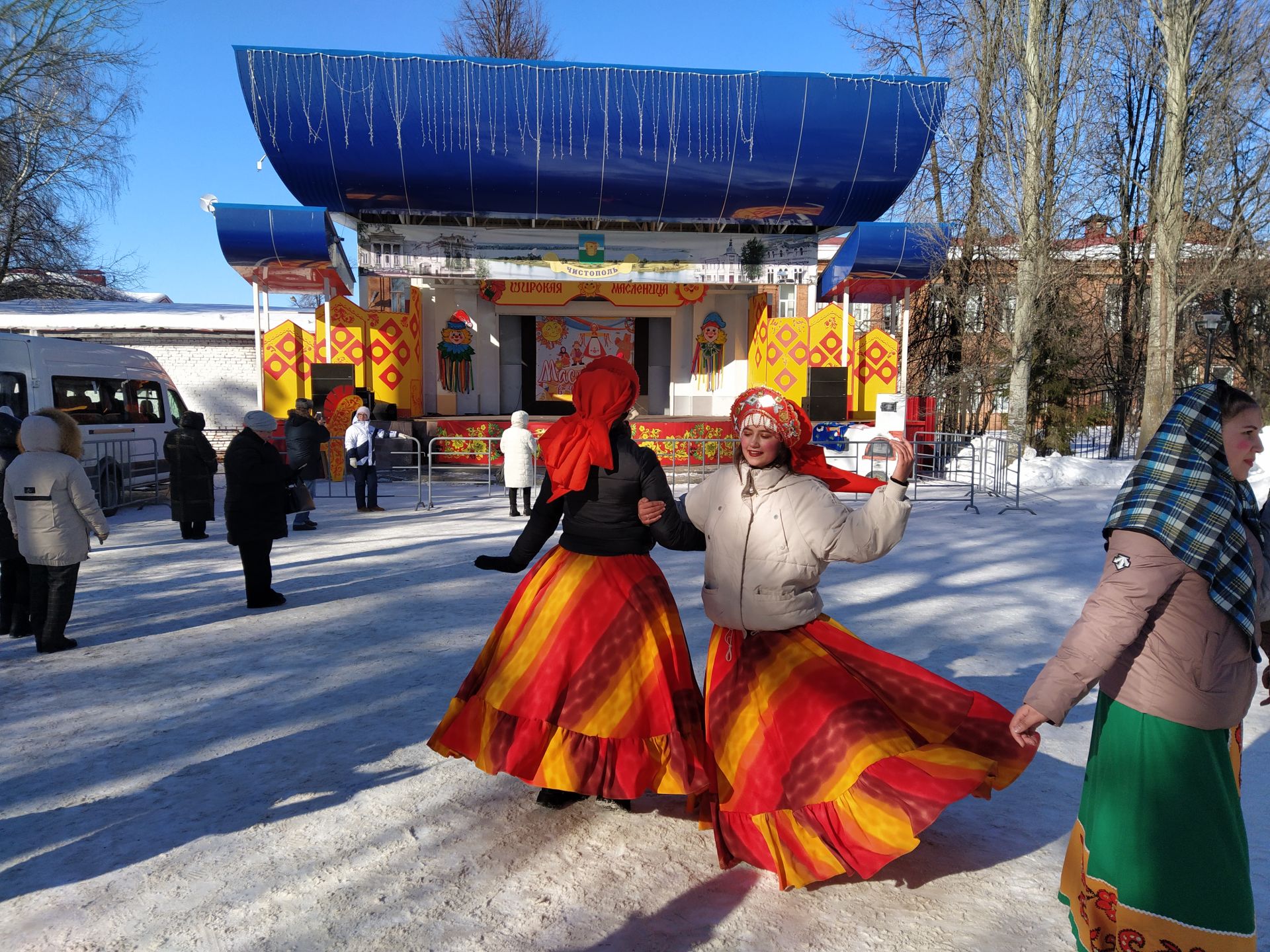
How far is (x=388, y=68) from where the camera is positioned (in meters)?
14.6

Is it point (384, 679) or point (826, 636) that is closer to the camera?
point (826, 636)

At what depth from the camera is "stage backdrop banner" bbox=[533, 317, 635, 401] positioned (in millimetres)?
21719

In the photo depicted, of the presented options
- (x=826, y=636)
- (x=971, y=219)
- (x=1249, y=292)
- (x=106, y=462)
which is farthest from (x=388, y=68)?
(x=1249, y=292)

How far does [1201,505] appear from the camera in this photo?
7.05ft

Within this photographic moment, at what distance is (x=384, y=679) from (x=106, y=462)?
29.5ft

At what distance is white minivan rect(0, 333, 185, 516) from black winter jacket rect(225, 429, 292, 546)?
6.04 meters

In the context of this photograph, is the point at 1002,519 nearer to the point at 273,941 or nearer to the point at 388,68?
the point at 273,941

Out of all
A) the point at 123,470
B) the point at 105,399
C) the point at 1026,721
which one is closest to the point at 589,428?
the point at 1026,721

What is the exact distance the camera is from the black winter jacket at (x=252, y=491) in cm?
656

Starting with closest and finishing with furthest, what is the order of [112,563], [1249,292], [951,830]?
[951,830], [112,563], [1249,292]

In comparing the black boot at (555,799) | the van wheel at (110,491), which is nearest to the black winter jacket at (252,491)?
the black boot at (555,799)

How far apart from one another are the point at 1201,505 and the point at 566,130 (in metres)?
14.6

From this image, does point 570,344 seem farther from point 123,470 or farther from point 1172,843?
→ point 1172,843

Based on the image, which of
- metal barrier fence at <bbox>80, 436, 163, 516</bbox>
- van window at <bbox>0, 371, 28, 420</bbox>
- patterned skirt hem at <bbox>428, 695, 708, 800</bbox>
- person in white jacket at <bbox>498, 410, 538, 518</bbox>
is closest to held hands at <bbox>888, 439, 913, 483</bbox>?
patterned skirt hem at <bbox>428, 695, 708, 800</bbox>
